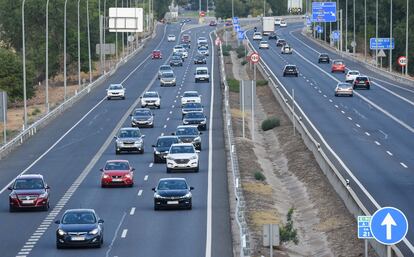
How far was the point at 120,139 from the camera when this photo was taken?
65.2 m

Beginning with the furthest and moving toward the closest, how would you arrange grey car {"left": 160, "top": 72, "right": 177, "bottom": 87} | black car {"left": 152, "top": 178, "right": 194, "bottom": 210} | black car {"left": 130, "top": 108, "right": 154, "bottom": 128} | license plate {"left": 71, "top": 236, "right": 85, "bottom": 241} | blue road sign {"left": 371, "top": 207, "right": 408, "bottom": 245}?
grey car {"left": 160, "top": 72, "right": 177, "bottom": 87}
black car {"left": 130, "top": 108, "right": 154, "bottom": 128}
black car {"left": 152, "top": 178, "right": 194, "bottom": 210}
license plate {"left": 71, "top": 236, "right": 85, "bottom": 241}
blue road sign {"left": 371, "top": 207, "right": 408, "bottom": 245}

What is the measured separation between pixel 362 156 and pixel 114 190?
15.9m

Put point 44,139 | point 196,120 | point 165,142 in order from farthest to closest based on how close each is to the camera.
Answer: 1. point 196,120
2. point 44,139
3. point 165,142

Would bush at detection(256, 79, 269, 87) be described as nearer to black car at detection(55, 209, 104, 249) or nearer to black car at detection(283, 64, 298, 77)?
black car at detection(283, 64, 298, 77)

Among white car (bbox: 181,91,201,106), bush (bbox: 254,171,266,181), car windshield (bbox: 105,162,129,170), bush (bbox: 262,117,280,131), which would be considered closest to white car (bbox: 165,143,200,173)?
bush (bbox: 254,171,266,181)

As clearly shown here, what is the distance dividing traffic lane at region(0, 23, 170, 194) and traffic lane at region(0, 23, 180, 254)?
0.77m

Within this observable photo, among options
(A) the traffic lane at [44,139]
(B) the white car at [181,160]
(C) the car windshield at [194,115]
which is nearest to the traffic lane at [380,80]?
(C) the car windshield at [194,115]

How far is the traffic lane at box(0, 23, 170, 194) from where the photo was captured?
60.1 m

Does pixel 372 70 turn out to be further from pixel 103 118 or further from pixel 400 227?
pixel 400 227

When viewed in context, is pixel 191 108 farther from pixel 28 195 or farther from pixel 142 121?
pixel 28 195

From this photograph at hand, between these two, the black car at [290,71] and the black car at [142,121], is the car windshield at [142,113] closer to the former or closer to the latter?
the black car at [142,121]

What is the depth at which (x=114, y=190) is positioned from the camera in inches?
2050

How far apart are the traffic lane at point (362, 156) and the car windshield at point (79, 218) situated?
12760 millimetres

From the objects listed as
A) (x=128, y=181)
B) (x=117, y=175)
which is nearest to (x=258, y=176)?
(x=128, y=181)
